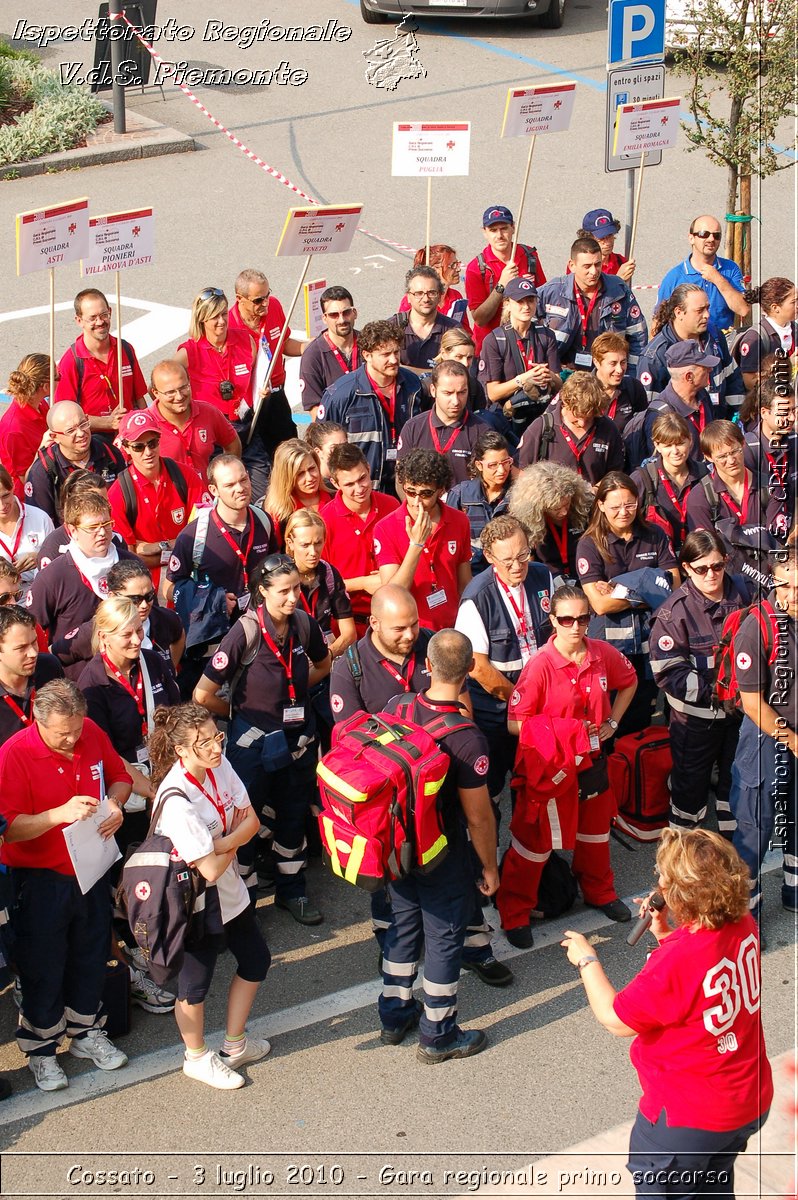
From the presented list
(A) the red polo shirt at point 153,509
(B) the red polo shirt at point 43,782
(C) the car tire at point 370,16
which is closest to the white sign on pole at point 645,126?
(A) the red polo shirt at point 153,509

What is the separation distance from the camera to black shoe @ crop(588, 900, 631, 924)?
734 cm

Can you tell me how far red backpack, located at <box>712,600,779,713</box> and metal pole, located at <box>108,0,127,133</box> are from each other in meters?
13.6

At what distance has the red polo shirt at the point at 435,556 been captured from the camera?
7.89m

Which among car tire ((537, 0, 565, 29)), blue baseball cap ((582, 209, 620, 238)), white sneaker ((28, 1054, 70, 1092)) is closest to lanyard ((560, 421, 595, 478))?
blue baseball cap ((582, 209, 620, 238))

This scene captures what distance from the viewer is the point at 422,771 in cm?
586

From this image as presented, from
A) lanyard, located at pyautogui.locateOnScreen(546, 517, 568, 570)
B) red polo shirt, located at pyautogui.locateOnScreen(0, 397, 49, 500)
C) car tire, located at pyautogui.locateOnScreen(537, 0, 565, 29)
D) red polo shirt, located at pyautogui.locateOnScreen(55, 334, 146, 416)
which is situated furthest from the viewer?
car tire, located at pyautogui.locateOnScreen(537, 0, 565, 29)

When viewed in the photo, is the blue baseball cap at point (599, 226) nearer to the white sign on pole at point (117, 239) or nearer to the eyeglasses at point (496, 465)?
the white sign on pole at point (117, 239)

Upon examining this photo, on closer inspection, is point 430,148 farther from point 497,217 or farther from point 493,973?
point 493,973

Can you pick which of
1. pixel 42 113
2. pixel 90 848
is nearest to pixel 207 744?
pixel 90 848

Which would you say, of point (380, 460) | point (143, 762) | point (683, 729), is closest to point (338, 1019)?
point (143, 762)

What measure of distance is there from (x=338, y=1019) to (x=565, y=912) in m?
1.39

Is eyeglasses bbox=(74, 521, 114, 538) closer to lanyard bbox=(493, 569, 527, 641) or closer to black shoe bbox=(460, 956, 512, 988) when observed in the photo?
lanyard bbox=(493, 569, 527, 641)

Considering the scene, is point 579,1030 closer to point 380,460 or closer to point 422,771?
point 422,771

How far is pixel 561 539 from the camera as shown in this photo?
322 inches
